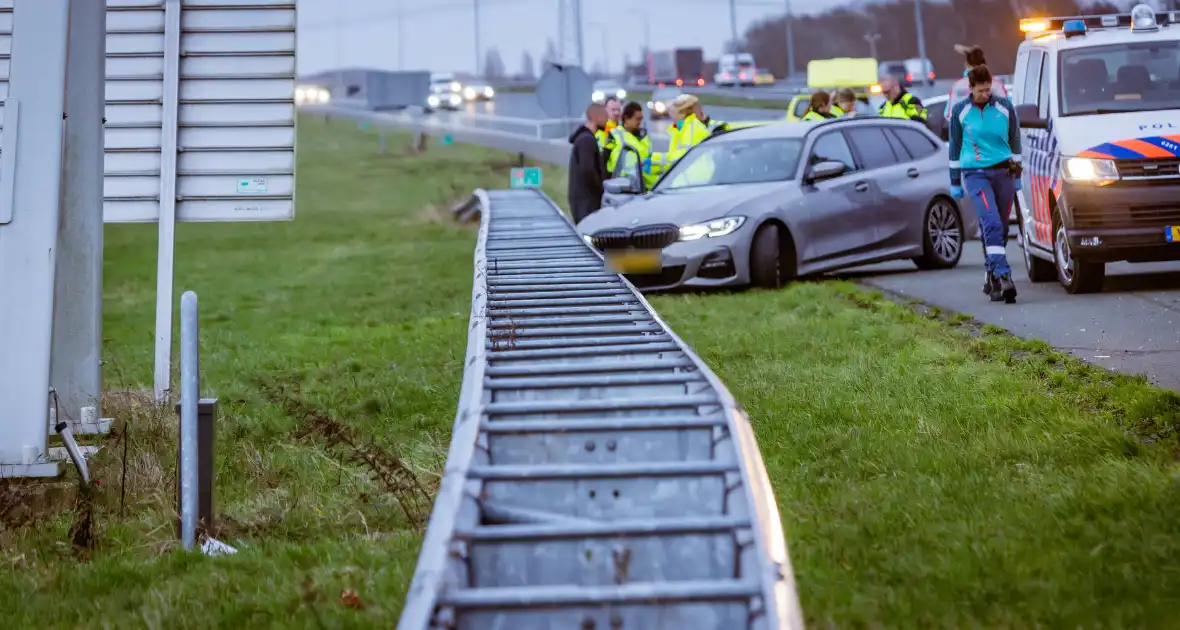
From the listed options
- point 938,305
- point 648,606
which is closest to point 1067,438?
point 648,606

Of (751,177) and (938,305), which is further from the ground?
(751,177)

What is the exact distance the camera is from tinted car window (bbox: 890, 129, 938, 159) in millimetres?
16562

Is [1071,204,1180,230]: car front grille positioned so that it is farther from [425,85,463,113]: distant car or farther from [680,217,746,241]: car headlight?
[425,85,463,113]: distant car

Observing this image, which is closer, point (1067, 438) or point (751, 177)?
point (1067, 438)

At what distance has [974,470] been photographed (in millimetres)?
6465

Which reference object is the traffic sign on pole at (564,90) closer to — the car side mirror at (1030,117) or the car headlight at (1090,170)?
the car side mirror at (1030,117)

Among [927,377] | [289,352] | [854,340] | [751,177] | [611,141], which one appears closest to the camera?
[927,377]

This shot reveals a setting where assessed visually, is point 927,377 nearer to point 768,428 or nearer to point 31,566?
point 768,428

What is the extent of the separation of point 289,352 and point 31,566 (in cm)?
837

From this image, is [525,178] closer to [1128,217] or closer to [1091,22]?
[1091,22]

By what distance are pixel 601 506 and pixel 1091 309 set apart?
26.3 feet

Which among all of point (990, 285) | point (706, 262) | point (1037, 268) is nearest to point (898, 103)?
point (1037, 268)

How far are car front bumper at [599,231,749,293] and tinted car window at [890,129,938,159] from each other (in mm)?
2787

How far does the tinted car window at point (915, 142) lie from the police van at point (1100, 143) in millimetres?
2215
